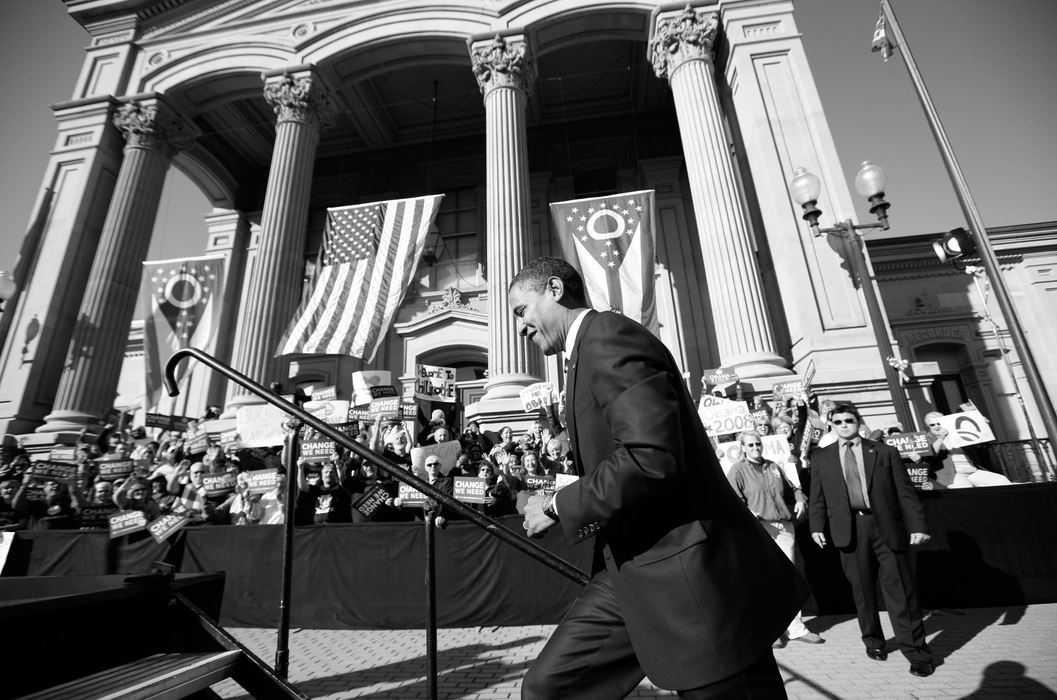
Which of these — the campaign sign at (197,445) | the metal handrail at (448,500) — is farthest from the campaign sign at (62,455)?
the metal handrail at (448,500)

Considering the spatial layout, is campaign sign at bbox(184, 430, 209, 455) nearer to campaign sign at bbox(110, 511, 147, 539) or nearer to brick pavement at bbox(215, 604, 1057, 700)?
campaign sign at bbox(110, 511, 147, 539)

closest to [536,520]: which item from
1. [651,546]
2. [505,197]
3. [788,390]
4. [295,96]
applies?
[651,546]

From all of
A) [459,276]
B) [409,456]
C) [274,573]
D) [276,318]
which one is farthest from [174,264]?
[274,573]

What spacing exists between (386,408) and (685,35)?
12421 millimetres

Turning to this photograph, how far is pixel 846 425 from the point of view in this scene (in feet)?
16.5

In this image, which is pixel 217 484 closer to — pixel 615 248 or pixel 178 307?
pixel 178 307

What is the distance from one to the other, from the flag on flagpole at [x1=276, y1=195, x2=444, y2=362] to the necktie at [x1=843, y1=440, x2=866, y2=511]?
968 centimetres

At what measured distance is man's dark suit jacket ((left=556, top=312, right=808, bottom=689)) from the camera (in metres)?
1.60

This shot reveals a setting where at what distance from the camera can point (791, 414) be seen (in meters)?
9.04

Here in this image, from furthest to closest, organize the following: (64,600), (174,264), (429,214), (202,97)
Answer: (202,97) → (174,264) → (429,214) → (64,600)

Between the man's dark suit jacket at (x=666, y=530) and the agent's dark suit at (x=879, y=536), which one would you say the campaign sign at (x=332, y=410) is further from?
the man's dark suit jacket at (x=666, y=530)

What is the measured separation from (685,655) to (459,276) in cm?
1793

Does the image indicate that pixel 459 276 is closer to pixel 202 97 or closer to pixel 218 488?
pixel 202 97

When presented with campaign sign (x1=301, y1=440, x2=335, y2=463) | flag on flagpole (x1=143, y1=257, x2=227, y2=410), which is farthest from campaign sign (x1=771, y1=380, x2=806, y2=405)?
flag on flagpole (x1=143, y1=257, x2=227, y2=410)
